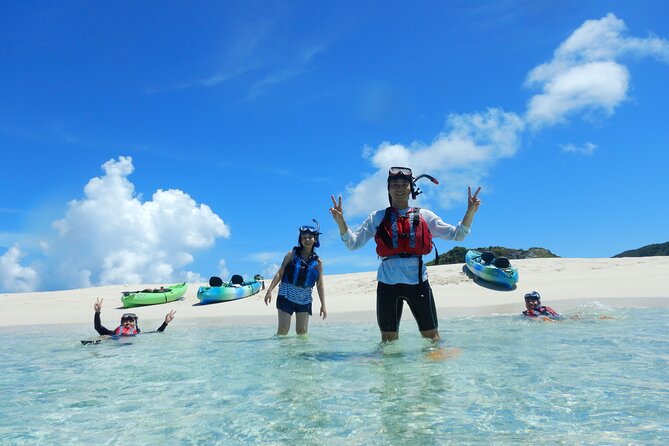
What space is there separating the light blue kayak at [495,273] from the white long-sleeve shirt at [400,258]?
14.3 m

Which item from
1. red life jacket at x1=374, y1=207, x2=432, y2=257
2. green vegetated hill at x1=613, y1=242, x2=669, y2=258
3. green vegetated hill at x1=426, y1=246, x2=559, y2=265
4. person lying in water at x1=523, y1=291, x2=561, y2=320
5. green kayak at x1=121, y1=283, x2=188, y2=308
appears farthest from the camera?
green vegetated hill at x1=613, y1=242, x2=669, y2=258

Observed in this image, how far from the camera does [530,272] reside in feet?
74.2

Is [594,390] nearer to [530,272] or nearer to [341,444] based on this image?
[341,444]

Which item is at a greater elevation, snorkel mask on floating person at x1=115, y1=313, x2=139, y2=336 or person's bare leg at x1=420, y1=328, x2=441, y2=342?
snorkel mask on floating person at x1=115, y1=313, x2=139, y2=336

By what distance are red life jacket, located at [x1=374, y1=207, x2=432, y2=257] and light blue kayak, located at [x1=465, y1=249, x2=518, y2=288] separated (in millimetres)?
14530

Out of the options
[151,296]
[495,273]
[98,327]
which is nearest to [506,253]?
[495,273]

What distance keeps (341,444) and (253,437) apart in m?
0.60

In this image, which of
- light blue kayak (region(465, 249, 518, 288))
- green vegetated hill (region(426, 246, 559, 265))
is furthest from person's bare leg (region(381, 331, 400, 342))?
green vegetated hill (region(426, 246, 559, 265))

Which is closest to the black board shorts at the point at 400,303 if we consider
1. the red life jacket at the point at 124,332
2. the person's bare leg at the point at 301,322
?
the person's bare leg at the point at 301,322

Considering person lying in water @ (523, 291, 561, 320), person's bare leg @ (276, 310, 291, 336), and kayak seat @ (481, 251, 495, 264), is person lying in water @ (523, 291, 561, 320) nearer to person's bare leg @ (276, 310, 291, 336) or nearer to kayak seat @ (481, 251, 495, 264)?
person's bare leg @ (276, 310, 291, 336)

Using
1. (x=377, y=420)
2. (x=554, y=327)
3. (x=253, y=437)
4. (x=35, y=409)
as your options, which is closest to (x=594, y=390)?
(x=377, y=420)

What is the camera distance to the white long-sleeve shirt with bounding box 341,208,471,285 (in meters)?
5.52

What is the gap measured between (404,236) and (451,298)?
12.9m

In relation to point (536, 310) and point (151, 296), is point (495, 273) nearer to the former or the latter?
point (536, 310)
